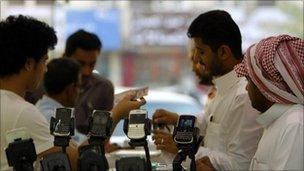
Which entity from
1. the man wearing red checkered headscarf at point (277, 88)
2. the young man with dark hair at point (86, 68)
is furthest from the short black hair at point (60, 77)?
the man wearing red checkered headscarf at point (277, 88)

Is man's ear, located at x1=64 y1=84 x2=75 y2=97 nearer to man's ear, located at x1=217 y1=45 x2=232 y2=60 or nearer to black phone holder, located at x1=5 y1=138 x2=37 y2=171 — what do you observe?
man's ear, located at x1=217 y1=45 x2=232 y2=60

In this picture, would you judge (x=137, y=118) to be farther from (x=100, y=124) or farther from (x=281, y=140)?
(x=281, y=140)

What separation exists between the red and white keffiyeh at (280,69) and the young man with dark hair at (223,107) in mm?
404

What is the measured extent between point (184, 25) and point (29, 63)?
926 cm

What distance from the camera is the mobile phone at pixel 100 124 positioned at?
2.01 meters

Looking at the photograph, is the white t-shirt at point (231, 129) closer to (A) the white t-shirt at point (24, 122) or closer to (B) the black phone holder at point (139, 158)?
(B) the black phone holder at point (139, 158)

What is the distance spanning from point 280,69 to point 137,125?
52 cm

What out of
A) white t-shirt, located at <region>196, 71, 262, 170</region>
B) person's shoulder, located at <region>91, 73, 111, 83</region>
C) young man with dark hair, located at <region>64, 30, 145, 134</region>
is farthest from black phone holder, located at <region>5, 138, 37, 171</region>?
person's shoulder, located at <region>91, 73, 111, 83</region>

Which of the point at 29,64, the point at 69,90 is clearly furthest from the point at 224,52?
the point at 69,90

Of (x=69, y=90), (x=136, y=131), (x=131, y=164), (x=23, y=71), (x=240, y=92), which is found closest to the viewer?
(x=131, y=164)

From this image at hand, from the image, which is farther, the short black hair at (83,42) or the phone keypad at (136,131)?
the short black hair at (83,42)

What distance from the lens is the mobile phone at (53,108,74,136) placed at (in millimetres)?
2033

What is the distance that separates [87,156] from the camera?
1.89 meters

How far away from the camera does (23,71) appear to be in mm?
2432
